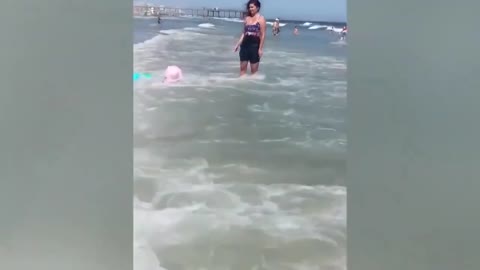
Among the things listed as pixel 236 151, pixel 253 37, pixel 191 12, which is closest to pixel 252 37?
pixel 253 37

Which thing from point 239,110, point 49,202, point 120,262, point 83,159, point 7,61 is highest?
point 7,61

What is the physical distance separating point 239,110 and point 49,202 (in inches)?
23.8

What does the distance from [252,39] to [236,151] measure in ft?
1.13

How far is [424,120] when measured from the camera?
1534 millimetres

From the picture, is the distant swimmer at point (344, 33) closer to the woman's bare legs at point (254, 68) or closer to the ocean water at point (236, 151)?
the ocean water at point (236, 151)

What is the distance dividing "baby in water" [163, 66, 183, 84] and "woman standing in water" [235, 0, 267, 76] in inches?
7.5

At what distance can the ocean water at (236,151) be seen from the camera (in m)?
1.50

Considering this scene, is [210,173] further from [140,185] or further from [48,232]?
[48,232]

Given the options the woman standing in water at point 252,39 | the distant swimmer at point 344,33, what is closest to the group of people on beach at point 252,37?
the woman standing in water at point 252,39

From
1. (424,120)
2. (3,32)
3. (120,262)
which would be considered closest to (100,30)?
(3,32)

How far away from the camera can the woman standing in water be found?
1.62 m

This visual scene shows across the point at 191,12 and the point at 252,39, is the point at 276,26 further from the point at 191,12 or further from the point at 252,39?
the point at 191,12

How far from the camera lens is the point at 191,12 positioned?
1643mm

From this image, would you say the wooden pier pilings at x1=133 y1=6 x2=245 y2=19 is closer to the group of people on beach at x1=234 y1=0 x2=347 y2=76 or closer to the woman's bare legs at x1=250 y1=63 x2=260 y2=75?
the group of people on beach at x1=234 y1=0 x2=347 y2=76
